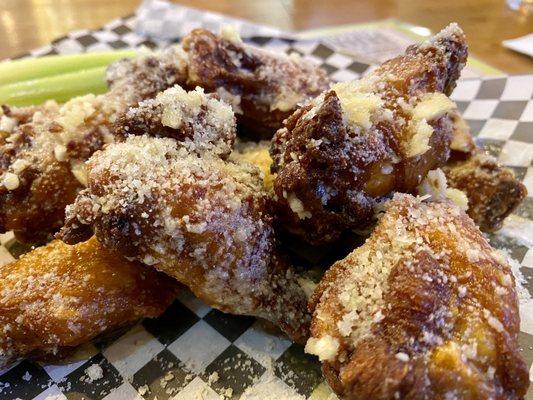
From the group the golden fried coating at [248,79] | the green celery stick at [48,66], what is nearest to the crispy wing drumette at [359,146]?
the golden fried coating at [248,79]

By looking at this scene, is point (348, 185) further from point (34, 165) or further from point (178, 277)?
point (34, 165)

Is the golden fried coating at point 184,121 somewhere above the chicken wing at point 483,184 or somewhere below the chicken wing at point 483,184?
above

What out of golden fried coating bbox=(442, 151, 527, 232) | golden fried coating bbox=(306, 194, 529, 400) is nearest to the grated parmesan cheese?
golden fried coating bbox=(306, 194, 529, 400)

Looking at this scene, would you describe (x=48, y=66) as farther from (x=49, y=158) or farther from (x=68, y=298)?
(x=68, y=298)

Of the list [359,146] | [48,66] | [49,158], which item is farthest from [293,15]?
[359,146]

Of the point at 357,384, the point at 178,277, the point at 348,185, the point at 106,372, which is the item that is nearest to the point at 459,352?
the point at 357,384

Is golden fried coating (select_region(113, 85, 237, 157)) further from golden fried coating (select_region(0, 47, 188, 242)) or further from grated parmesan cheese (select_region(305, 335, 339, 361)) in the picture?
grated parmesan cheese (select_region(305, 335, 339, 361))

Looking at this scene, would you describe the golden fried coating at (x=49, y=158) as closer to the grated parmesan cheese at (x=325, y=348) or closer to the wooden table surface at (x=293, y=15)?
the grated parmesan cheese at (x=325, y=348)
